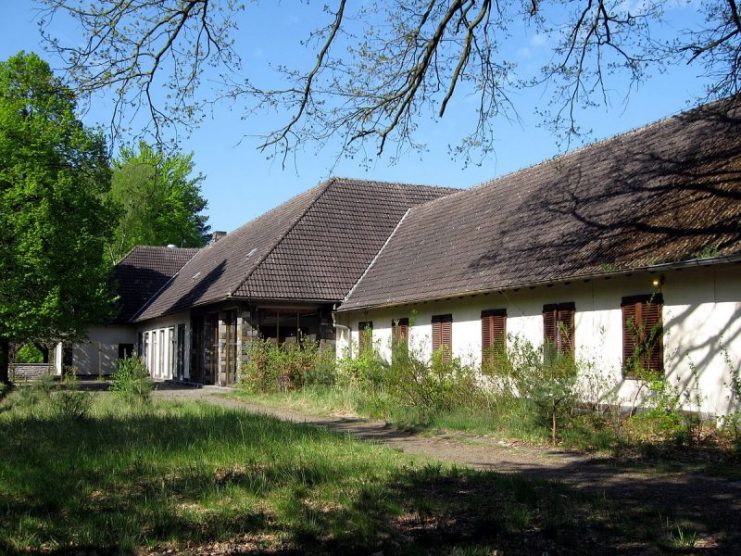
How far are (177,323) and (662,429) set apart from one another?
87.7 ft

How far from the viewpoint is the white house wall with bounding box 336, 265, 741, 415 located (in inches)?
504

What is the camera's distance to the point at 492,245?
2061 centimetres

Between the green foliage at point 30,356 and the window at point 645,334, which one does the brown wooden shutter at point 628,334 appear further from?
the green foliage at point 30,356

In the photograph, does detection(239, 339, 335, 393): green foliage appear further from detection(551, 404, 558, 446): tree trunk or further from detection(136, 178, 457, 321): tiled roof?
detection(551, 404, 558, 446): tree trunk

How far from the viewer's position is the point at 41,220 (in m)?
27.5

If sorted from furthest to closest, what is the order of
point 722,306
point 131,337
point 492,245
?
point 131,337 → point 492,245 → point 722,306

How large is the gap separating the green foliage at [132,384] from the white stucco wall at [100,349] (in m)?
23.3

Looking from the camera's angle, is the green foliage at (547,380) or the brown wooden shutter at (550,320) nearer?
the green foliage at (547,380)

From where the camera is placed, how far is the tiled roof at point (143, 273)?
43.0 m

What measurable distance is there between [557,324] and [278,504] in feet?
33.4

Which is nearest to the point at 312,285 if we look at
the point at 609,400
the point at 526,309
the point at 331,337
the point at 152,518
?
the point at 331,337

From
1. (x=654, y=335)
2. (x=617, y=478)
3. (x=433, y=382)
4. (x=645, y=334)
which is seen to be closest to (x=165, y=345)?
(x=433, y=382)

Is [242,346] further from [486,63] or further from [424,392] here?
[486,63]

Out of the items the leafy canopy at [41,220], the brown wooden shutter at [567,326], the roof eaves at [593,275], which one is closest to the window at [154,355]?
the leafy canopy at [41,220]
